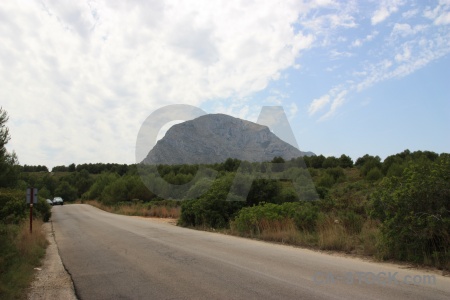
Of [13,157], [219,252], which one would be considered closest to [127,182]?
[13,157]

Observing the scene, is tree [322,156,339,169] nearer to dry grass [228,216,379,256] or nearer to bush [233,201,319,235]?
bush [233,201,319,235]

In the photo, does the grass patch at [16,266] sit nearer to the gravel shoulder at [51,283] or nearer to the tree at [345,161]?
the gravel shoulder at [51,283]

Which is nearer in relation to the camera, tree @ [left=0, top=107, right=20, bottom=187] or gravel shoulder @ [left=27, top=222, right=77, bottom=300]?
gravel shoulder @ [left=27, top=222, right=77, bottom=300]

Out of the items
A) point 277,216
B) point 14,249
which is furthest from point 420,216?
point 14,249

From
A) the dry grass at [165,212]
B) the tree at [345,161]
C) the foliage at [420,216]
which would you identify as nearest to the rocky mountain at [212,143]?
the dry grass at [165,212]

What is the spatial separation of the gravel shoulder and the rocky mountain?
42.2 ft

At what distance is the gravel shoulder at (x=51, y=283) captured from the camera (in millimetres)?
6719

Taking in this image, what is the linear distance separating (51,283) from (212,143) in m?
17.8

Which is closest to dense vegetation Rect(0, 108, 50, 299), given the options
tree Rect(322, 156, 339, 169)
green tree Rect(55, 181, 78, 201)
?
tree Rect(322, 156, 339, 169)

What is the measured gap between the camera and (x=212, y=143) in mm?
25078

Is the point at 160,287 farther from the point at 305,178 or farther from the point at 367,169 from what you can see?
the point at 367,169

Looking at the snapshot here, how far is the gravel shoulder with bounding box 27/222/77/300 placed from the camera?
672 centimetres

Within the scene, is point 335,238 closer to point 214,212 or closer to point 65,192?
point 214,212

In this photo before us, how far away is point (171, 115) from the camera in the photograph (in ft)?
63.5
